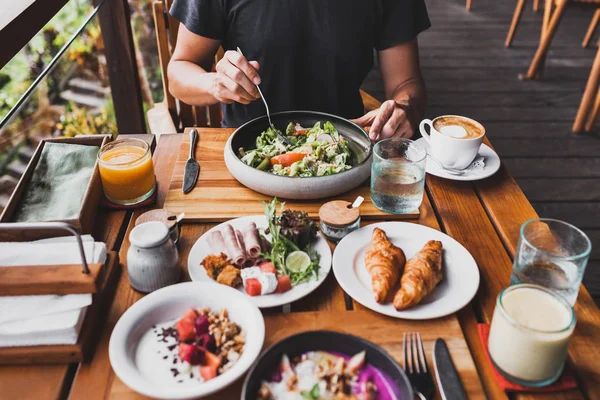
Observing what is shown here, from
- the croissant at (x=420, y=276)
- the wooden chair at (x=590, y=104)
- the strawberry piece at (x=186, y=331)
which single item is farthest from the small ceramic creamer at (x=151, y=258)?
the wooden chair at (x=590, y=104)

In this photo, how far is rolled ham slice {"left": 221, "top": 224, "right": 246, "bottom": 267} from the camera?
1.19 metres

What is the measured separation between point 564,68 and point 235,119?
3794 mm

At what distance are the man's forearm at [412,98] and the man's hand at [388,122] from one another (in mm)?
130

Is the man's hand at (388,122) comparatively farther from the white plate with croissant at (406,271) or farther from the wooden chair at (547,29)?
the wooden chair at (547,29)

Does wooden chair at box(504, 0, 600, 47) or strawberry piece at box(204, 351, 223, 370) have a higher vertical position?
strawberry piece at box(204, 351, 223, 370)

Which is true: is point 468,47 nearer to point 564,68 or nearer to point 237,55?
point 564,68

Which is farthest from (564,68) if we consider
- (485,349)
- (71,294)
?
(71,294)

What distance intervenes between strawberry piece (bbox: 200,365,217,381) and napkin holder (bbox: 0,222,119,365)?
0.24 meters

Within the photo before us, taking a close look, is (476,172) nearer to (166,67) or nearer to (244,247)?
(244,247)

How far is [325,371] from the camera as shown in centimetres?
93

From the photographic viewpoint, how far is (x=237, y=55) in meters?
1.53

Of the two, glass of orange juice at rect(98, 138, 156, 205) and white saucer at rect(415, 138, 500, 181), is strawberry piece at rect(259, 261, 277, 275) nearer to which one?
glass of orange juice at rect(98, 138, 156, 205)

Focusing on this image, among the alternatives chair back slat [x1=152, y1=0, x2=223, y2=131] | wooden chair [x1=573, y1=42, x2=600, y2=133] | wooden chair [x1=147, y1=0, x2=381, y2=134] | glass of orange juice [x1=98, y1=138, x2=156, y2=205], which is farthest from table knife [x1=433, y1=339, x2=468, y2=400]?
wooden chair [x1=573, y1=42, x2=600, y2=133]

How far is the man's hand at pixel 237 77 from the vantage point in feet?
5.03
